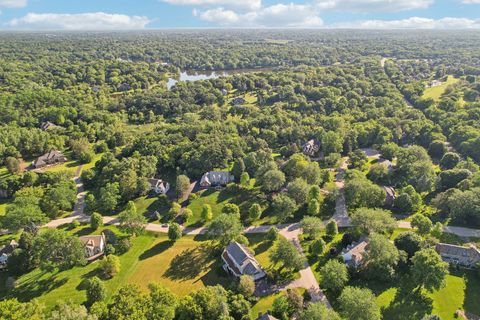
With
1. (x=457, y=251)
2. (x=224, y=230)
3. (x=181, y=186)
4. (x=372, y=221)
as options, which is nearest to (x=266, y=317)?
(x=224, y=230)

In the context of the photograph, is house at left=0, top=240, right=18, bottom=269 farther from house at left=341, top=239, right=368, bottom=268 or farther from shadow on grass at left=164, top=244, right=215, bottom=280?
house at left=341, top=239, right=368, bottom=268

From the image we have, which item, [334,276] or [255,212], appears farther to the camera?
[255,212]

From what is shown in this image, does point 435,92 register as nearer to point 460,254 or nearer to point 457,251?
point 457,251

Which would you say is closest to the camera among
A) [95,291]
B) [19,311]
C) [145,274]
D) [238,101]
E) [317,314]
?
[19,311]

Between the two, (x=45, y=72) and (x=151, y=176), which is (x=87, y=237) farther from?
(x=45, y=72)

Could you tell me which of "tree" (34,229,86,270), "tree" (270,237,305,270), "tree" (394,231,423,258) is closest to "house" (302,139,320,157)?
"tree" (394,231,423,258)

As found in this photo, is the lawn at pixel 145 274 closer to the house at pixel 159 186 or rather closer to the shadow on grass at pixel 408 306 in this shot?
the house at pixel 159 186

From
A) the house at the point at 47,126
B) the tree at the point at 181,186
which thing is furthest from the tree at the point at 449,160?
the house at the point at 47,126
